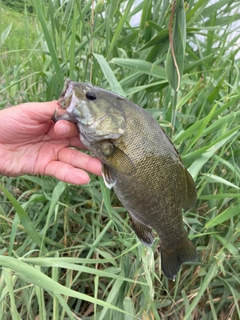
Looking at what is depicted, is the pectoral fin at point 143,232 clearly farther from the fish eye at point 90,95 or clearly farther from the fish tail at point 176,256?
the fish eye at point 90,95

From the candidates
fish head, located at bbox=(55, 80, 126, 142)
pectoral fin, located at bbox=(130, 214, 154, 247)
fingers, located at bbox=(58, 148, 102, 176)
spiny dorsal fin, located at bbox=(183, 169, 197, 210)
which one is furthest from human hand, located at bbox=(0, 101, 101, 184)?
spiny dorsal fin, located at bbox=(183, 169, 197, 210)

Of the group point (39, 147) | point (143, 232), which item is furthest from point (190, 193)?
point (39, 147)

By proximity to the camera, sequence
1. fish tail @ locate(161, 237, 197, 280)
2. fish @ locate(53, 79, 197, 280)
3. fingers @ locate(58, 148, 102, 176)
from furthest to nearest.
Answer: fingers @ locate(58, 148, 102, 176)
fish tail @ locate(161, 237, 197, 280)
fish @ locate(53, 79, 197, 280)

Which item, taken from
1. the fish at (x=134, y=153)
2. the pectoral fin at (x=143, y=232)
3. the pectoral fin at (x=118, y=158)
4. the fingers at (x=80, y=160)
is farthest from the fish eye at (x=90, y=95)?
the pectoral fin at (x=143, y=232)

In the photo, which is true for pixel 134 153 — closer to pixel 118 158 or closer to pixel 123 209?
pixel 118 158

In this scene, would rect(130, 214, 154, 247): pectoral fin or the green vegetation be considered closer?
rect(130, 214, 154, 247): pectoral fin

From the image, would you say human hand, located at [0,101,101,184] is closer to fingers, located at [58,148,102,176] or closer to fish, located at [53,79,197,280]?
fingers, located at [58,148,102,176]

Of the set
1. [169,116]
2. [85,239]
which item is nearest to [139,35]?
[169,116]
